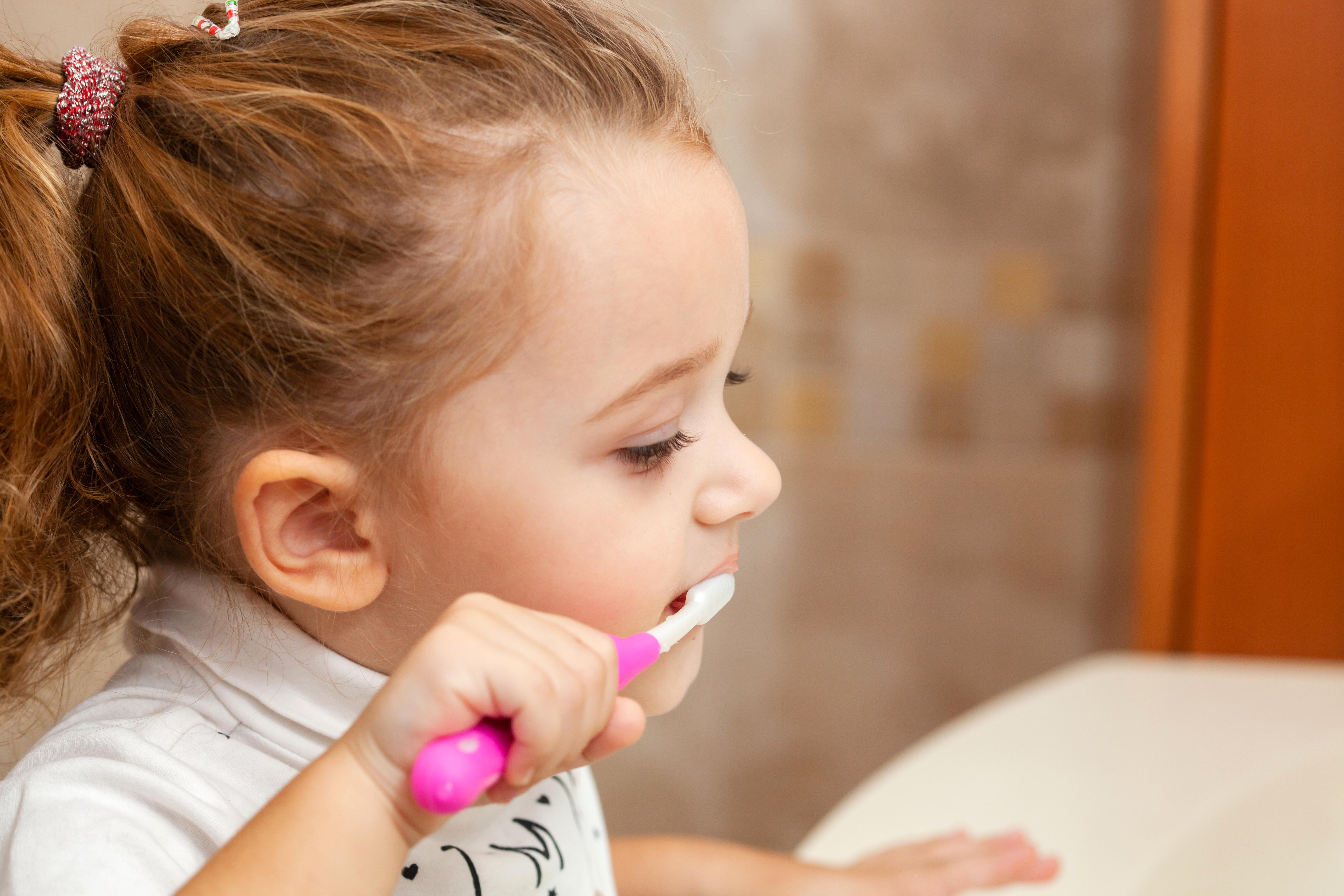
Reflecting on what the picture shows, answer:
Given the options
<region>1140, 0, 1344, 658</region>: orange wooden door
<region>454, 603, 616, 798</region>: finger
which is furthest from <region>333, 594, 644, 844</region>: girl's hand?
<region>1140, 0, 1344, 658</region>: orange wooden door

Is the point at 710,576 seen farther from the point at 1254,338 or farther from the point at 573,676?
the point at 1254,338

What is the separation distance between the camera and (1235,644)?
1074 millimetres

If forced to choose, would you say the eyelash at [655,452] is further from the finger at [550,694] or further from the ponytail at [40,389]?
the ponytail at [40,389]

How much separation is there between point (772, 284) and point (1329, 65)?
59 centimetres

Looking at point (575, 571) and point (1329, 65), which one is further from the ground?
point (1329, 65)

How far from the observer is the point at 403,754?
308 mm

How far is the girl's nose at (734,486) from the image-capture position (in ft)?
1.49

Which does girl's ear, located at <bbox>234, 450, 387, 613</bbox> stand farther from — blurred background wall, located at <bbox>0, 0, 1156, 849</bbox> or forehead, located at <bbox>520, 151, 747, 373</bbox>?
blurred background wall, located at <bbox>0, 0, 1156, 849</bbox>

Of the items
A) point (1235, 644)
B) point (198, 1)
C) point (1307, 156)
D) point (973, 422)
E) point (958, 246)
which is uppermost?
point (198, 1)

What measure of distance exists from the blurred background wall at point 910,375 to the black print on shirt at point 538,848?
30.9 inches

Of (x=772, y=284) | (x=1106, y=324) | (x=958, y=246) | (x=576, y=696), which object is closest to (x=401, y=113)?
(x=576, y=696)

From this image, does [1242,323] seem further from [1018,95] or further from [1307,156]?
[1018,95]

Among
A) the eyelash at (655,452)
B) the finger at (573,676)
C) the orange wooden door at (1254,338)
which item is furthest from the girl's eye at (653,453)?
the orange wooden door at (1254,338)

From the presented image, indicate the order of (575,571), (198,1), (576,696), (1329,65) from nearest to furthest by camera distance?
(576,696) → (575,571) → (198,1) → (1329,65)
